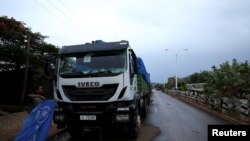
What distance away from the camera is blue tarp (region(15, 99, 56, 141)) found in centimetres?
782

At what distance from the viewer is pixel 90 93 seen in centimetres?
994

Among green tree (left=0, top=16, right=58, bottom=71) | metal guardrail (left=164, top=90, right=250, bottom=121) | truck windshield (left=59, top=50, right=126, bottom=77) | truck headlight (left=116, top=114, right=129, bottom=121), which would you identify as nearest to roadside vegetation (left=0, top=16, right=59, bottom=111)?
green tree (left=0, top=16, right=58, bottom=71)

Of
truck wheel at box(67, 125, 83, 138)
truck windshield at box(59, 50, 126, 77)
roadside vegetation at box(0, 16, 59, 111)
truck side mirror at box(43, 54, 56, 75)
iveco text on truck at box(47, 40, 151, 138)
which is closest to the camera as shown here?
iveco text on truck at box(47, 40, 151, 138)

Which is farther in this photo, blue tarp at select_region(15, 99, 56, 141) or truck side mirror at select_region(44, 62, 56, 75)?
truck side mirror at select_region(44, 62, 56, 75)

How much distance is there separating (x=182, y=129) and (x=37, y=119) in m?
6.67

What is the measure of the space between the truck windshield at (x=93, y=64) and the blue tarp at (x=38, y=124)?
88.4 inches

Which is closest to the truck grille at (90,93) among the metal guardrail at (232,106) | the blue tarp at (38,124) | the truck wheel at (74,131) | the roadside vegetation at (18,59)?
the truck wheel at (74,131)

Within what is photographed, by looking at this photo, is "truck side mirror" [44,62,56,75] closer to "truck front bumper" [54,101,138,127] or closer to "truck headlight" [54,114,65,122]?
"truck front bumper" [54,101,138,127]

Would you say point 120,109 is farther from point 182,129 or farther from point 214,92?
point 214,92

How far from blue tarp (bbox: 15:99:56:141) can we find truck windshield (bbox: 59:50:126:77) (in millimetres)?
2245

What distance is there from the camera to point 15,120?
14.0 metres

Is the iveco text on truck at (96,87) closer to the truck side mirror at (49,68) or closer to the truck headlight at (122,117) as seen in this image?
the truck headlight at (122,117)

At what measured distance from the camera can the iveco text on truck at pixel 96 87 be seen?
32.1 feet

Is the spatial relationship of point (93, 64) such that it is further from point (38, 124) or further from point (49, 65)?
point (38, 124)
